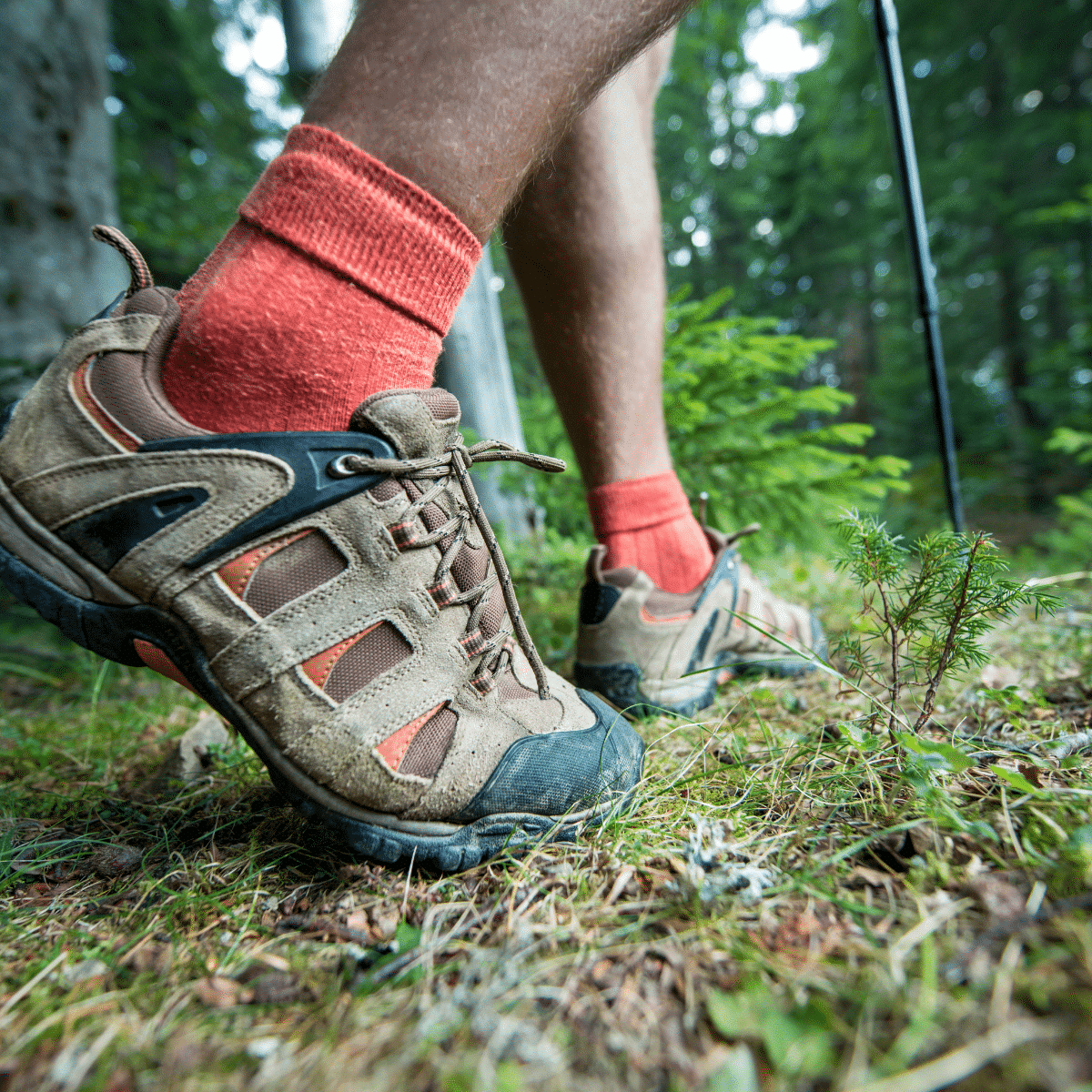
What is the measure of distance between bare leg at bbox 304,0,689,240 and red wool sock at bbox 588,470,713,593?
95 cm

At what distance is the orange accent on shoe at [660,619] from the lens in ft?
5.33

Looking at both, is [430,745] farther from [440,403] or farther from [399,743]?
[440,403]

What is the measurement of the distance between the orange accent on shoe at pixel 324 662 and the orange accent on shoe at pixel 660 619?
32.3 inches

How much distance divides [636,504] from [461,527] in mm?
739

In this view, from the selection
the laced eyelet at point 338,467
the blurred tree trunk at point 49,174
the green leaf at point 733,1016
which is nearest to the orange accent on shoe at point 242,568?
the laced eyelet at point 338,467

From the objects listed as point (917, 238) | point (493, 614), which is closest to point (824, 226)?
point (917, 238)

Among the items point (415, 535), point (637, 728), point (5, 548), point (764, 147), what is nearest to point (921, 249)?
point (637, 728)

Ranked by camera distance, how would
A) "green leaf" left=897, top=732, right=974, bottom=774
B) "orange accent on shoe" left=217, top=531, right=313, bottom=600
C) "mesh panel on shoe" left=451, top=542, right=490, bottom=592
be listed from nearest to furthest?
"green leaf" left=897, top=732, right=974, bottom=774, "orange accent on shoe" left=217, top=531, right=313, bottom=600, "mesh panel on shoe" left=451, top=542, right=490, bottom=592

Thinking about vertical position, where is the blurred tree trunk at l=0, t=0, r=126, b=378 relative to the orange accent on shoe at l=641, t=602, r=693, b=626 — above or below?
above

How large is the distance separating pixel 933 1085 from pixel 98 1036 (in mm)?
750

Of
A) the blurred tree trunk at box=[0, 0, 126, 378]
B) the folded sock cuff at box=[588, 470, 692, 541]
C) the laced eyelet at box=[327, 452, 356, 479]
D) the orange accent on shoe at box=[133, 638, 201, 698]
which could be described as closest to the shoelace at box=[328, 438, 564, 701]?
the laced eyelet at box=[327, 452, 356, 479]

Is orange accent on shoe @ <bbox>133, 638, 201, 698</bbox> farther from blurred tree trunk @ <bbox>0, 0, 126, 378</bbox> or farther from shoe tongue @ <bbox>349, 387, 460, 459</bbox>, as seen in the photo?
blurred tree trunk @ <bbox>0, 0, 126, 378</bbox>

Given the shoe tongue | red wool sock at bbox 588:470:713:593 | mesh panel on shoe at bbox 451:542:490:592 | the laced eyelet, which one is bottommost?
red wool sock at bbox 588:470:713:593

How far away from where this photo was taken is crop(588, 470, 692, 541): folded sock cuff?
174 cm
